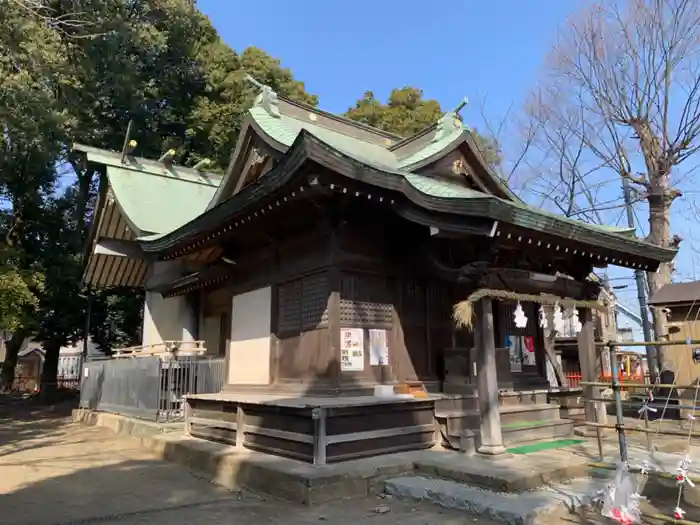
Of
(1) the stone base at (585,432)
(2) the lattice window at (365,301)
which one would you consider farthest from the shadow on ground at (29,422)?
(1) the stone base at (585,432)

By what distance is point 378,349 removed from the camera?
351 inches

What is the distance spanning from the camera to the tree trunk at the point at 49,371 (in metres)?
A: 24.1

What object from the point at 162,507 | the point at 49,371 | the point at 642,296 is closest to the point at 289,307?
the point at 162,507

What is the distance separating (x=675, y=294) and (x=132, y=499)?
585 inches

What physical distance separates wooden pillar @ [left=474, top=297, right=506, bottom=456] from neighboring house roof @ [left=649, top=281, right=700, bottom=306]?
32.0ft

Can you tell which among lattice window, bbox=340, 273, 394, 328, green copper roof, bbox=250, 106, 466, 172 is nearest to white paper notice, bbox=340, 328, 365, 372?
lattice window, bbox=340, 273, 394, 328

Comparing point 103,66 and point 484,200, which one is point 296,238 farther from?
point 103,66

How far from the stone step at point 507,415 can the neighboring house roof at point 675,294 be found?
785cm

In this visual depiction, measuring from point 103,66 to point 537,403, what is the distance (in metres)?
23.5

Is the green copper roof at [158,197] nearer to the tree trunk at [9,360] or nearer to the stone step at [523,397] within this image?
the stone step at [523,397]

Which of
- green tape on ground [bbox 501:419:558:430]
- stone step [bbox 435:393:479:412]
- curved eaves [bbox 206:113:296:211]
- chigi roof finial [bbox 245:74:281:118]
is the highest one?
chigi roof finial [bbox 245:74:281:118]

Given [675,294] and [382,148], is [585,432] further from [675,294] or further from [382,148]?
[382,148]

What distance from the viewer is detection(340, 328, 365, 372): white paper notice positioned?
8.48 meters

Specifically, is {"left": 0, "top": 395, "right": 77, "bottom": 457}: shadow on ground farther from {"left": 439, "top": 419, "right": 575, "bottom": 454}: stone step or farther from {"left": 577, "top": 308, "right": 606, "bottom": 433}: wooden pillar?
{"left": 577, "top": 308, "right": 606, "bottom": 433}: wooden pillar
